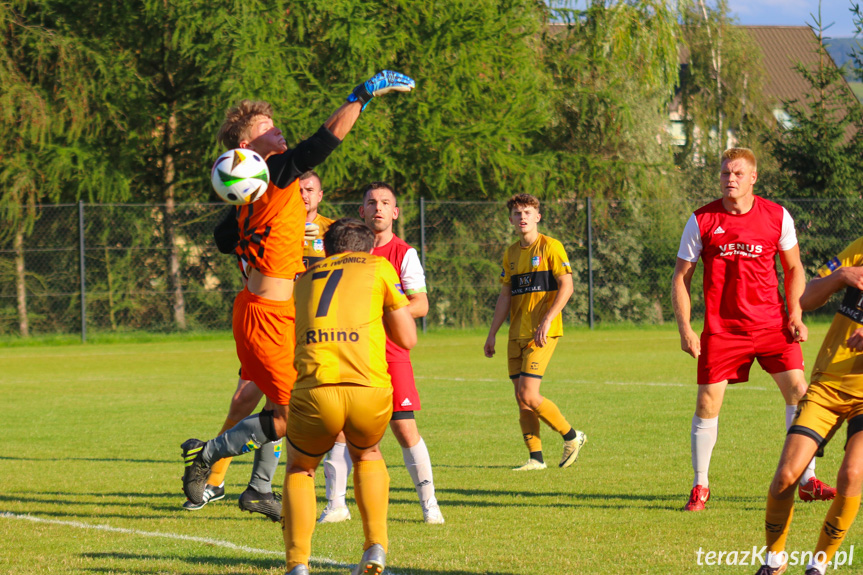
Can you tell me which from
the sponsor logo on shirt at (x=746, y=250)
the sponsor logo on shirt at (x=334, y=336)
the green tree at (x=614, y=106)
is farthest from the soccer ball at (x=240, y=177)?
the green tree at (x=614, y=106)

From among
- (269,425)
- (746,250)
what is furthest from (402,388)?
(746,250)

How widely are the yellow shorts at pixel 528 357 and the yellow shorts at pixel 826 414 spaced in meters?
3.55

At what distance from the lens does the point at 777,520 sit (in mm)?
4391

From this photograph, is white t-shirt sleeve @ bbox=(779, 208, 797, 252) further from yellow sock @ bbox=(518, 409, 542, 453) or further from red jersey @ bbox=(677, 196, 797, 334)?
yellow sock @ bbox=(518, 409, 542, 453)

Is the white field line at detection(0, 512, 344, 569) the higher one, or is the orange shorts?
the orange shorts

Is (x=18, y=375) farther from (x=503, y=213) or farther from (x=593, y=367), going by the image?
(x=503, y=213)

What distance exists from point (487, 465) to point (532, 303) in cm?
137

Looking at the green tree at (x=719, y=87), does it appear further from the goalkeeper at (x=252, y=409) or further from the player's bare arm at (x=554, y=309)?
the goalkeeper at (x=252, y=409)

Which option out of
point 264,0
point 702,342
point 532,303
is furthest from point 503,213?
point 702,342

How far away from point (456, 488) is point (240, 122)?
304cm

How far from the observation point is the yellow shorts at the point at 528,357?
26.3 feet

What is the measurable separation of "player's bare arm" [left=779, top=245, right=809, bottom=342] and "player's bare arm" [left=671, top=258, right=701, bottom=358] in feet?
1.97

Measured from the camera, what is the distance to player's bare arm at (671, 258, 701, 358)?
647cm

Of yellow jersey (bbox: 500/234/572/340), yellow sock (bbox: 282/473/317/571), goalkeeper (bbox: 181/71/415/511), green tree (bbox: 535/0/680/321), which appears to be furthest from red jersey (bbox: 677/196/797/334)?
green tree (bbox: 535/0/680/321)
